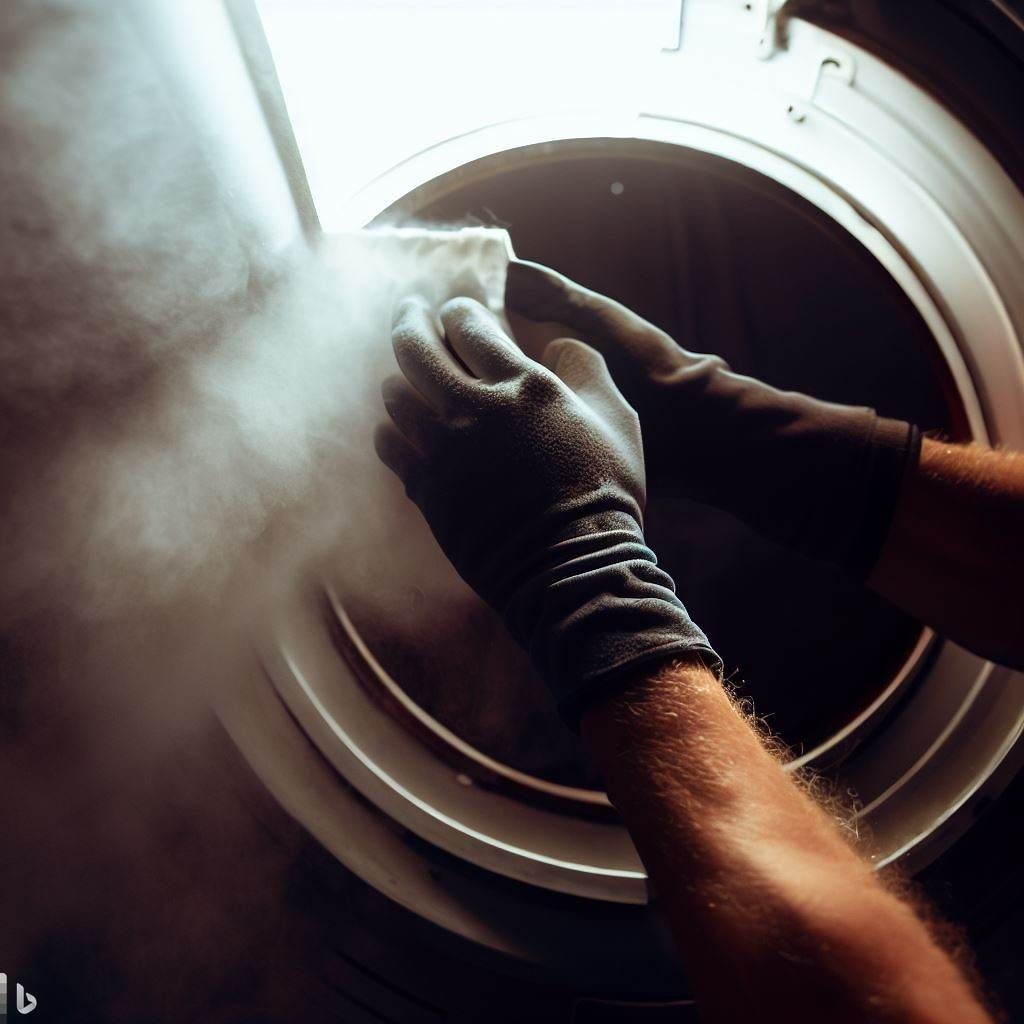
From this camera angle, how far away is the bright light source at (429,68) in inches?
28.1

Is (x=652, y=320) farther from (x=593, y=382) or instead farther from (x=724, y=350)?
(x=593, y=382)

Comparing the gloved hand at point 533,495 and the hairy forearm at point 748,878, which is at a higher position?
the gloved hand at point 533,495

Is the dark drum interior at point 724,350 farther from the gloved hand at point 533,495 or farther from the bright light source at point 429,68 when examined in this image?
the gloved hand at point 533,495

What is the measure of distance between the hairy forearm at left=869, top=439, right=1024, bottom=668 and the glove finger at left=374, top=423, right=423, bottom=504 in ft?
2.09

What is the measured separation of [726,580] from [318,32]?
88 centimetres

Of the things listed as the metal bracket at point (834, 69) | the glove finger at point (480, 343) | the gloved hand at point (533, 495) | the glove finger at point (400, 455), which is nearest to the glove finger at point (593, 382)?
Result: the gloved hand at point (533, 495)

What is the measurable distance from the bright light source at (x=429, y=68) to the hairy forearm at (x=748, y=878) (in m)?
0.68

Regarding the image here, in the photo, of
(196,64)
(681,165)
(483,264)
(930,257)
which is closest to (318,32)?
(196,64)

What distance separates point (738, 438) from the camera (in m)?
0.93

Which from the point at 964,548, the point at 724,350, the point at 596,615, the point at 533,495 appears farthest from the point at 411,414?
the point at 964,548

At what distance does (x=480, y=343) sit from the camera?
30.1 inches

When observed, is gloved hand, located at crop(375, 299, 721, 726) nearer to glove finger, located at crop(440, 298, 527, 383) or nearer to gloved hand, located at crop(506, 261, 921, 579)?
glove finger, located at crop(440, 298, 527, 383)

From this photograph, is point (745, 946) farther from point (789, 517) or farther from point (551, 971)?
point (789, 517)

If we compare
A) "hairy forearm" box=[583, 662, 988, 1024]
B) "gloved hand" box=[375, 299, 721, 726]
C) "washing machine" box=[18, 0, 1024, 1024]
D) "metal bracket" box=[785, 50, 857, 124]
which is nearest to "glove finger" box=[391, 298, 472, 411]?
"gloved hand" box=[375, 299, 721, 726]
